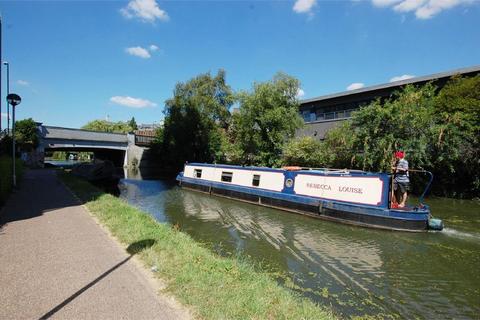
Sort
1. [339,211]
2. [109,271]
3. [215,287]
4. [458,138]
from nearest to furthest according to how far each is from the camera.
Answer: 1. [215,287]
2. [109,271]
3. [339,211]
4. [458,138]

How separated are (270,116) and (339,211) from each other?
47.2ft

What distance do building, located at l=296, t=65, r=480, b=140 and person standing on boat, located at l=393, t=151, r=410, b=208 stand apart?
40.2 feet

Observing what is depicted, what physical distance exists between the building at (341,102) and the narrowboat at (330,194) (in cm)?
1018

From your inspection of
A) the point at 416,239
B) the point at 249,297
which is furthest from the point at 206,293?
the point at 416,239

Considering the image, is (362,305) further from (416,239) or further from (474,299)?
(416,239)

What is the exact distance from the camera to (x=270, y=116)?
26219mm

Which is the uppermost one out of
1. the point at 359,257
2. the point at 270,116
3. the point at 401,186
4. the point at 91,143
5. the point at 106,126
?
the point at 106,126

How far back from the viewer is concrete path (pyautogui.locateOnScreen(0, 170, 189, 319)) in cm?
383

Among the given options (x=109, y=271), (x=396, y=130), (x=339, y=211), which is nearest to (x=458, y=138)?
(x=396, y=130)

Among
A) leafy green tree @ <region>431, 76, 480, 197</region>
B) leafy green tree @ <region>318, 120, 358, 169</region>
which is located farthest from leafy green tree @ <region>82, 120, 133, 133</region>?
leafy green tree @ <region>431, 76, 480, 197</region>

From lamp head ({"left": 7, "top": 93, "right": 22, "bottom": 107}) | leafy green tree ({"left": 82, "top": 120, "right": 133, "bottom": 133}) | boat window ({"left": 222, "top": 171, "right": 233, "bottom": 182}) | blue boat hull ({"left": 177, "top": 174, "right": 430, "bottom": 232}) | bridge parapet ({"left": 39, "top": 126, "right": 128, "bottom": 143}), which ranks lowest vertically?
blue boat hull ({"left": 177, "top": 174, "right": 430, "bottom": 232})

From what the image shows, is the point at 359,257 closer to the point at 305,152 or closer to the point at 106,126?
the point at 305,152

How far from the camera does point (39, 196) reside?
1252 cm

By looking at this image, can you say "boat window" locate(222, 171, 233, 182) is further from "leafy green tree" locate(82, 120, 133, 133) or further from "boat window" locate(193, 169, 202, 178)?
"leafy green tree" locate(82, 120, 133, 133)
